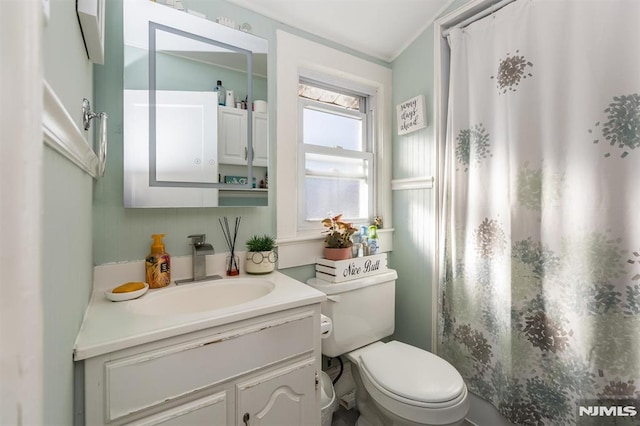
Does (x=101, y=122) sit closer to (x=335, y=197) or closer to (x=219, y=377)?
(x=219, y=377)

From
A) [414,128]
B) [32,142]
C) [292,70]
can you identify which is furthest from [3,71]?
[414,128]

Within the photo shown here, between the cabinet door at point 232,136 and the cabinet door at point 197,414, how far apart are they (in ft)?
2.85

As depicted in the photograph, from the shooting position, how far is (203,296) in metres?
1.15

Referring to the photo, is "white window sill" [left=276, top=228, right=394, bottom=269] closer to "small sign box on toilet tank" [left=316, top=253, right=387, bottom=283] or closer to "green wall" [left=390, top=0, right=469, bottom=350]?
"small sign box on toilet tank" [left=316, top=253, right=387, bottom=283]

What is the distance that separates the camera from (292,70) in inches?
58.2

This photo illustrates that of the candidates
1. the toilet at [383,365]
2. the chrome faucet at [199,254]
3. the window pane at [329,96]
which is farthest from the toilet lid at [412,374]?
the window pane at [329,96]

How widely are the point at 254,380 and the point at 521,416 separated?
45.5 inches

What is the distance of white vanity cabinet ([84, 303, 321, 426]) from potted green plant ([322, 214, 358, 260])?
50 centimetres

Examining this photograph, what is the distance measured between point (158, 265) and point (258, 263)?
39 cm

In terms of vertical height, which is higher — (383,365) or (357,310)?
(357,310)

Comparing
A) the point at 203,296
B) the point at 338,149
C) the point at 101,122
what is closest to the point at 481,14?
the point at 338,149

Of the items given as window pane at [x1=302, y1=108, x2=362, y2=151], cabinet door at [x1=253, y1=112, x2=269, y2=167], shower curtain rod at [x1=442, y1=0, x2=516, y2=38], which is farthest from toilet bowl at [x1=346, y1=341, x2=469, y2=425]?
shower curtain rod at [x1=442, y1=0, x2=516, y2=38]

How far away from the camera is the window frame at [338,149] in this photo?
5.14 ft

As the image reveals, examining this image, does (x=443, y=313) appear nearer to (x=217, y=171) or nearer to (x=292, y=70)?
(x=217, y=171)
